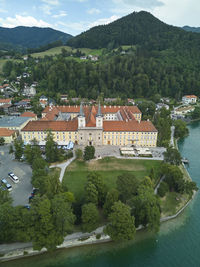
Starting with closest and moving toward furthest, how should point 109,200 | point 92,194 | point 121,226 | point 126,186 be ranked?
point 121,226
point 109,200
point 92,194
point 126,186

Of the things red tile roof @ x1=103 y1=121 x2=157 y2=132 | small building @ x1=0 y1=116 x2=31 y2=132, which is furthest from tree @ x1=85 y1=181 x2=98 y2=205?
small building @ x1=0 y1=116 x2=31 y2=132

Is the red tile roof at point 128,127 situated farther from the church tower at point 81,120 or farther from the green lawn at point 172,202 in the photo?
the green lawn at point 172,202

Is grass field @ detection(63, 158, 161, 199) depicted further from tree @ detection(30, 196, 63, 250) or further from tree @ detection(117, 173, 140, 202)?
tree @ detection(30, 196, 63, 250)

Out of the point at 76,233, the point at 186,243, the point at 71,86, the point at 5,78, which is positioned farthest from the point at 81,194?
the point at 5,78

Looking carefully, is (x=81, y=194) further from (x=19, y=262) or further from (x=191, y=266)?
(x=191, y=266)

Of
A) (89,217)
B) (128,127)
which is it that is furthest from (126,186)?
(128,127)

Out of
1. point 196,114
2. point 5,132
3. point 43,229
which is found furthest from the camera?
point 196,114

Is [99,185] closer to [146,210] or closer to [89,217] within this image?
[89,217]
